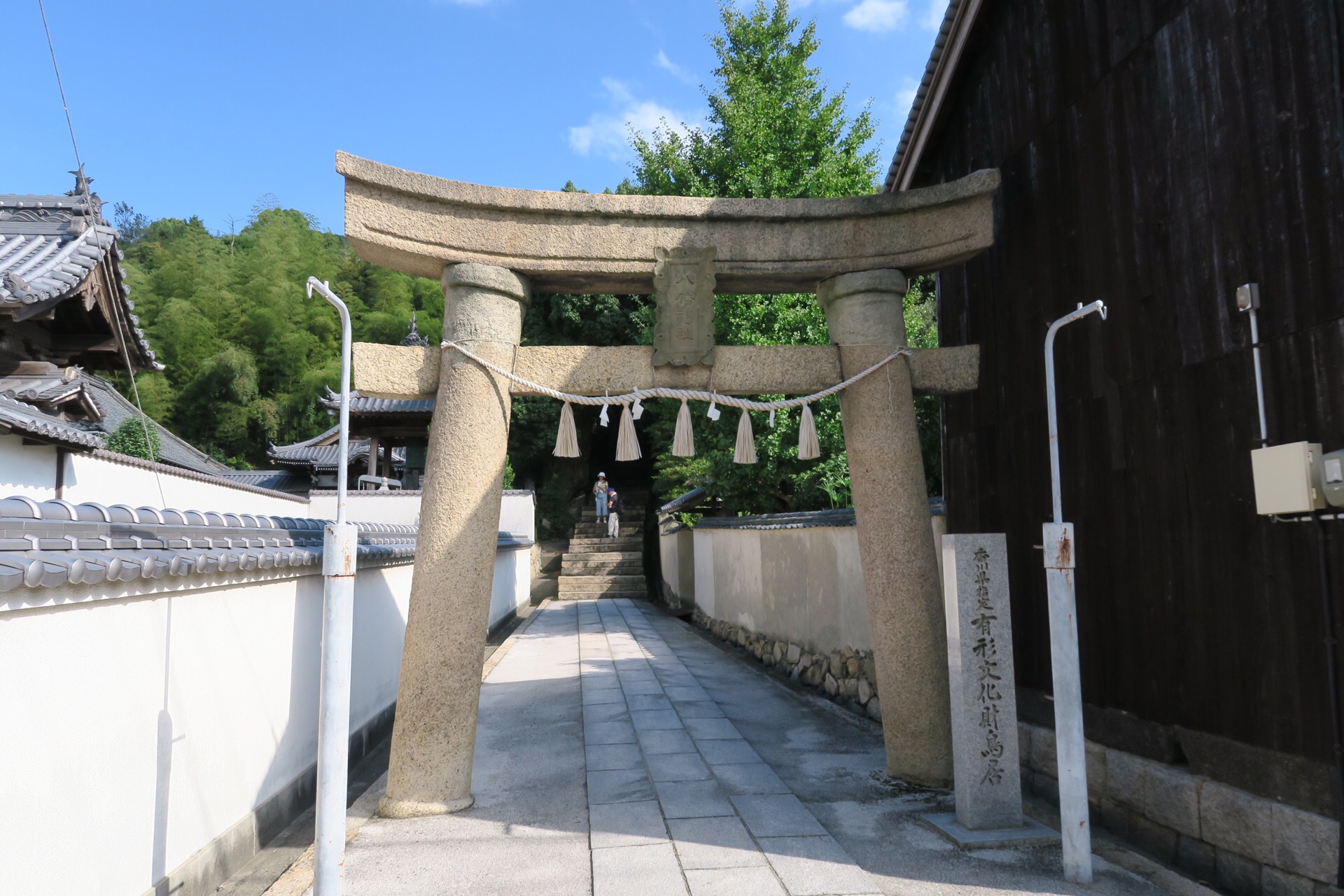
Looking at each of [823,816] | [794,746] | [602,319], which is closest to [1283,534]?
[823,816]

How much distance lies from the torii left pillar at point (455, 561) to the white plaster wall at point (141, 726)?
894 mm

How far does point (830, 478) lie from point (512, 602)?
32.1 ft

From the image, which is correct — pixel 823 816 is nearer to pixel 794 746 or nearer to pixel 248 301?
pixel 794 746

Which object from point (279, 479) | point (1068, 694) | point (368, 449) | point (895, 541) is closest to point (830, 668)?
point (895, 541)

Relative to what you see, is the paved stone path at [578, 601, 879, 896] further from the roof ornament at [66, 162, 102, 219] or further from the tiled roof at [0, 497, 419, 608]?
the roof ornament at [66, 162, 102, 219]

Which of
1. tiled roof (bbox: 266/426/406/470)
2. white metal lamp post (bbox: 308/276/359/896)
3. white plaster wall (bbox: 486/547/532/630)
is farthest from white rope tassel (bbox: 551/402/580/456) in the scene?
tiled roof (bbox: 266/426/406/470)

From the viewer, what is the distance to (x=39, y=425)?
8.24 m

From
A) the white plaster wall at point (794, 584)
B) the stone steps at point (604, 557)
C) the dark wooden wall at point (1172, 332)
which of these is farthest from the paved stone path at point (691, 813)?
the stone steps at point (604, 557)

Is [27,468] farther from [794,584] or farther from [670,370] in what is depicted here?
[794,584]

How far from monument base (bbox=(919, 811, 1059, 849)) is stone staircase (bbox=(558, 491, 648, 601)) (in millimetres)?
19803

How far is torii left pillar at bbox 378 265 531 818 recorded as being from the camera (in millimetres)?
5578

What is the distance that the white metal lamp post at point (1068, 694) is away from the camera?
436cm

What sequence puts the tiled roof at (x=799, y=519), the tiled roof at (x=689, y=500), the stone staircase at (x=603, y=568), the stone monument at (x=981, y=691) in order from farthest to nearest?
the stone staircase at (x=603, y=568)
the tiled roof at (x=689, y=500)
the tiled roof at (x=799, y=519)
the stone monument at (x=981, y=691)

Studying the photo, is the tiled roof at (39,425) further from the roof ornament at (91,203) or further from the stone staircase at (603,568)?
the stone staircase at (603,568)
